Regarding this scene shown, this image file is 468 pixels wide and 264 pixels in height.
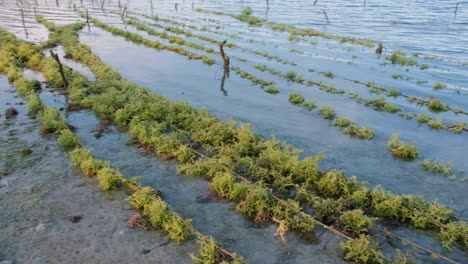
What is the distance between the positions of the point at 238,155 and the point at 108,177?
159 inches

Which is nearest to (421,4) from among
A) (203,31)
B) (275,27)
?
(275,27)

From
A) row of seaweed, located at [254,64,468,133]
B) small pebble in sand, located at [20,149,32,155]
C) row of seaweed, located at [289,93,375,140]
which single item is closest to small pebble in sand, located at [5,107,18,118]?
small pebble in sand, located at [20,149,32,155]

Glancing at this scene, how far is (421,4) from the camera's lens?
162 feet

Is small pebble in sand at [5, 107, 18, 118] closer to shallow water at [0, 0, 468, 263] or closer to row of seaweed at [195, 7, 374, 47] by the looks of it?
shallow water at [0, 0, 468, 263]

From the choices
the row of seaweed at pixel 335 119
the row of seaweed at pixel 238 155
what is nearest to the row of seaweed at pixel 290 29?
the row of seaweed at pixel 335 119

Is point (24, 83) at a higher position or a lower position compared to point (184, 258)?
higher

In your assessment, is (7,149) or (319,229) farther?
(7,149)

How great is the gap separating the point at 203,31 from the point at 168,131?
895 inches

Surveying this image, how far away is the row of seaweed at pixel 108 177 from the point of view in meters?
9.03

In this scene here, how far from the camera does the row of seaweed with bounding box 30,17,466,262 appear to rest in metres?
10.2

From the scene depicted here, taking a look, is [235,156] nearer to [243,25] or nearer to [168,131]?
[168,131]

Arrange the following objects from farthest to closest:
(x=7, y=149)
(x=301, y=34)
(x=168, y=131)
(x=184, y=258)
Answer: (x=301, y=34) → (x=168, y=131) → (x=7, y=149) → (x=184, y=258)

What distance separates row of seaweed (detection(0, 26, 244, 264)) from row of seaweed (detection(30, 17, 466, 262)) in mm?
1574

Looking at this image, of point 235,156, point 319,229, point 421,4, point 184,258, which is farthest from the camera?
point 421,4
